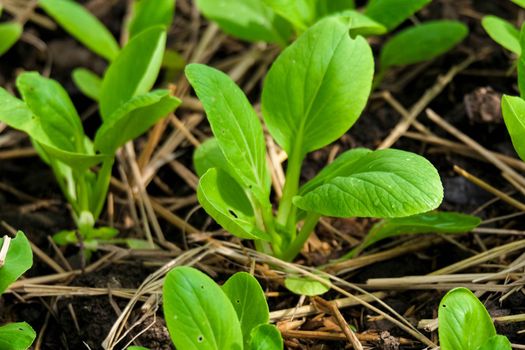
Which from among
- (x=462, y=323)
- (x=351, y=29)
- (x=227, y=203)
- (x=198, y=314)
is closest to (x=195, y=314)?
(x=198, y=314)

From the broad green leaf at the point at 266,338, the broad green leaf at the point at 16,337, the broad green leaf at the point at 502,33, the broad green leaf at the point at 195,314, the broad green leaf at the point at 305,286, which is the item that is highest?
the broad green leaf at the point at 502,33

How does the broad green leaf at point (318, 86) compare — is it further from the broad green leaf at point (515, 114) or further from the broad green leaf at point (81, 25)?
the broad green leaf at point (81, 25)

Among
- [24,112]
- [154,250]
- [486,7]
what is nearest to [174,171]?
[154,250]

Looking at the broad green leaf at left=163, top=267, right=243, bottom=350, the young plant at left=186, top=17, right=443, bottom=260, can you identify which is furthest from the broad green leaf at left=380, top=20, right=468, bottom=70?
the broad green leaf at left=163, top=267, right=243, bottom=350

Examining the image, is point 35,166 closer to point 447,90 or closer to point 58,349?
point 58,349

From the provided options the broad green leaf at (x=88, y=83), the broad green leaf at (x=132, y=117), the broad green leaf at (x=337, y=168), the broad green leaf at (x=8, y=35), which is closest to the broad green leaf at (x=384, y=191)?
the broad green leaf at (x=337, y=168)

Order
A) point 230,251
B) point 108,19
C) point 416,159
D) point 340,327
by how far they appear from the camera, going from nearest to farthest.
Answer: point 416,159, point 340,327, point 230,251, point 108,19

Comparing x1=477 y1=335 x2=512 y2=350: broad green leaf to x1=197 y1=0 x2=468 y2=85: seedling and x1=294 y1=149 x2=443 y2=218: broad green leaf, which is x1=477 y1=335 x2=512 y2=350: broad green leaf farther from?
x1=197 y1=0 x2=468 y2=85: seedling
